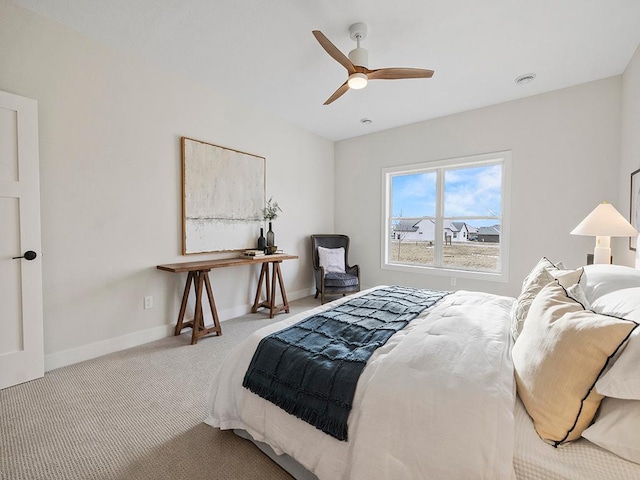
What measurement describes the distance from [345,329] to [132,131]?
9.05 feet

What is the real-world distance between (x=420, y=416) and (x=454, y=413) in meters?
0.11

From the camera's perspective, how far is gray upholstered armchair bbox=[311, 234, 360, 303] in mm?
4270

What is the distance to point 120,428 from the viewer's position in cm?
171

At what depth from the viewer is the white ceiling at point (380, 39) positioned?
2.14 meters

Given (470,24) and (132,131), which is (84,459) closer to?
(132,131)

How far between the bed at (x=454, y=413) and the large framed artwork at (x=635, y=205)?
1.29 m

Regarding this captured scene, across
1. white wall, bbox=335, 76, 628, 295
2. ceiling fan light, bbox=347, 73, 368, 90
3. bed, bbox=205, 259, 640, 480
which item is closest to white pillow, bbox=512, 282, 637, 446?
bed, bbox=205, 259, 640, 480

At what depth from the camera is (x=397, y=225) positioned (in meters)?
4.82

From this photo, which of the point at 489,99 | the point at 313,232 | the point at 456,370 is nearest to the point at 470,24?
the point at 489,99

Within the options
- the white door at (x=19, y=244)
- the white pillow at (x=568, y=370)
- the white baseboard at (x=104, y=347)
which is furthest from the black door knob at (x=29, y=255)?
the white pillow at (x=568, y=370)

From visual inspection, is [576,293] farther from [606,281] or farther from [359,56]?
[359,56]

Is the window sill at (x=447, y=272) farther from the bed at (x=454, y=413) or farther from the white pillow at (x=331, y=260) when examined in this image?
the bed at (x=454, y=413)

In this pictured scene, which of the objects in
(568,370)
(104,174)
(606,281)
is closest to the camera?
(568,370)

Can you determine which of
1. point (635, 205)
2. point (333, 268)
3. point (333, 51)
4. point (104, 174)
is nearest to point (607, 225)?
point (635, 205)
